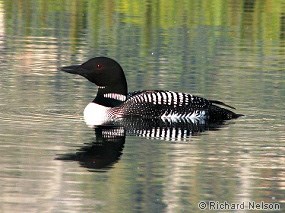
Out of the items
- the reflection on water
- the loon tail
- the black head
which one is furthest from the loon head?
the loon tail

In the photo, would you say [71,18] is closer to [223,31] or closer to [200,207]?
[223,31]

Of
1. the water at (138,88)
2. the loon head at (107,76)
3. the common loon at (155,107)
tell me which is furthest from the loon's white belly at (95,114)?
the loon head at (107,76)

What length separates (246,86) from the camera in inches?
647

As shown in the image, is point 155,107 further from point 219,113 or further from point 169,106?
point 219,113

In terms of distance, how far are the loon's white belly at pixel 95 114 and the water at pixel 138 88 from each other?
0.13 metres

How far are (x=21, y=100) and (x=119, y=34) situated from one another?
7905mm

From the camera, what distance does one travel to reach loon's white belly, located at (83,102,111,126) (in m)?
14.2

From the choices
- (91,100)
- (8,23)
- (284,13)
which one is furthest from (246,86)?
(284,13)

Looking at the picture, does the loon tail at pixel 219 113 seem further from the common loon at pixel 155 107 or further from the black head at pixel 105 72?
the black head at pixel 105 72

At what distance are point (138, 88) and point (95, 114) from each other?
2132 millimetres

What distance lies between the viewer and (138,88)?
16422 millimetres

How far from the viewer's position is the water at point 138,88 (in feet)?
33.9

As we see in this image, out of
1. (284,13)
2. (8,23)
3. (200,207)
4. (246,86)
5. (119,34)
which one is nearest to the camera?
(200,207)

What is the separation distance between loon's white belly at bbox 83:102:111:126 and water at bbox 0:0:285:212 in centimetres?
13
